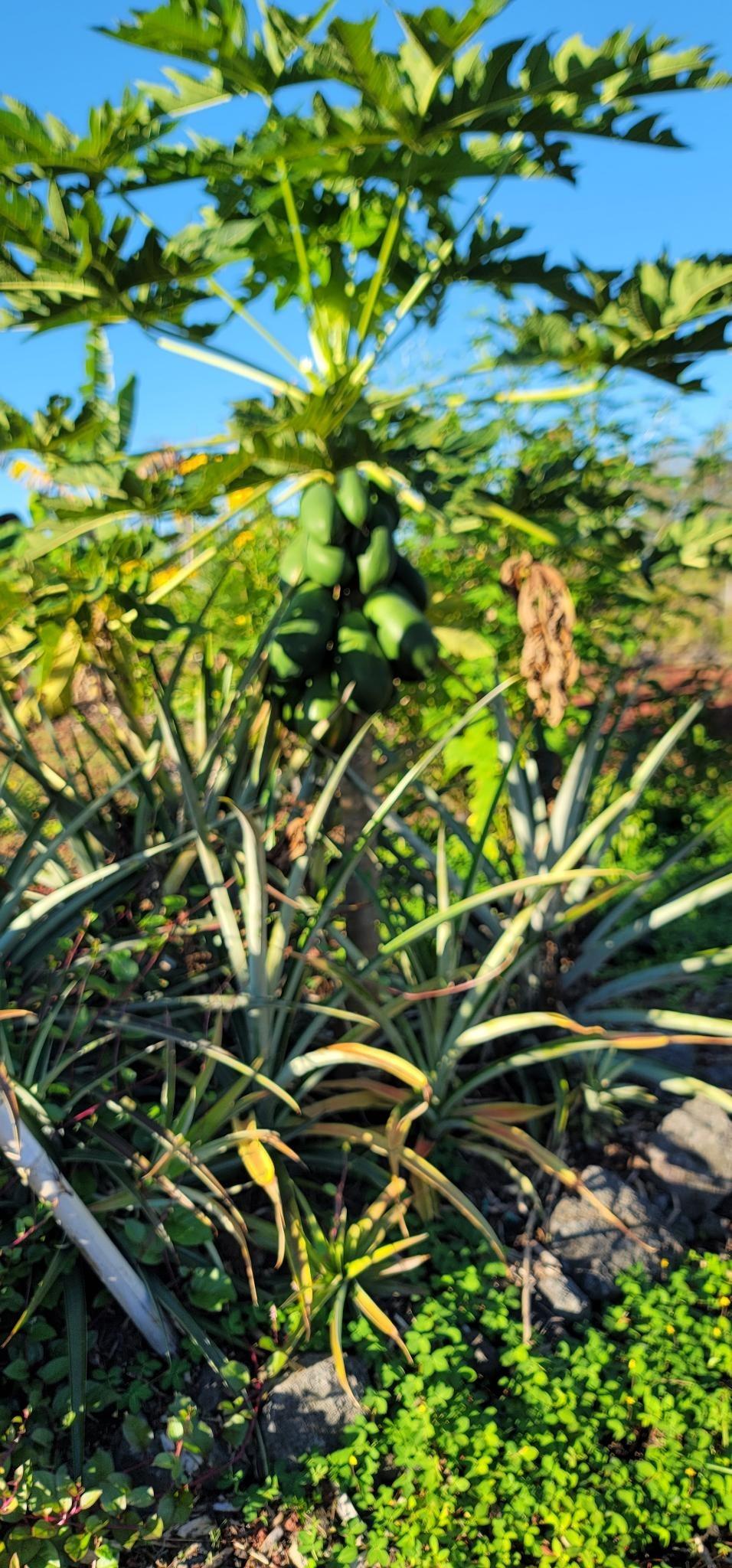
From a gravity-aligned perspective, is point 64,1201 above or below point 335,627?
below

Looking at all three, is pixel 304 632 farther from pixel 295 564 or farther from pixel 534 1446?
pixel 534 1446

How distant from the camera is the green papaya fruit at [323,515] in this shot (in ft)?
6.43

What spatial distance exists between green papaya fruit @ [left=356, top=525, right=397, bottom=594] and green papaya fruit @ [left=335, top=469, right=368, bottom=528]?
0.16ft

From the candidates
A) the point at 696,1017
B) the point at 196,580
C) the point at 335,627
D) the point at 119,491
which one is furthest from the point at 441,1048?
the point at 196,580

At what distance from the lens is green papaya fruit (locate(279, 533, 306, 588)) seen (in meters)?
2.11

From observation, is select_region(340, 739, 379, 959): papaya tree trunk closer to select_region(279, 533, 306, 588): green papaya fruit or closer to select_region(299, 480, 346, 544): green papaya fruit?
select_region(279, 533, 306, 588): green papaya fruit

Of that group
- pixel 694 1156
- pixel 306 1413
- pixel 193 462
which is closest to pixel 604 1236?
pixel 694 1156

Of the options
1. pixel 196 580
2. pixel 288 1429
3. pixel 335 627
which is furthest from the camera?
pixel 196 580

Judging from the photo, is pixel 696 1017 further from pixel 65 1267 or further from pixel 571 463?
pixel 65 1267

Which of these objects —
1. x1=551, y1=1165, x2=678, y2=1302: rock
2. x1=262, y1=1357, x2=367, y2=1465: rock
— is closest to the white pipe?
x1=262, y1=1357, x2=367, y2=1465: rock

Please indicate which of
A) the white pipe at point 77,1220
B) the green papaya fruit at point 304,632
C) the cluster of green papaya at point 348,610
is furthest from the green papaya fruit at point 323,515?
the white pipe at point 77,1220

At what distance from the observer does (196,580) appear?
435 cm

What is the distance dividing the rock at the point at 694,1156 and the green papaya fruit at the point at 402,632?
4.00 ft

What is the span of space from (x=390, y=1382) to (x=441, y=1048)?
69 centimetres
